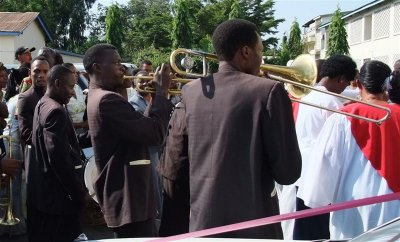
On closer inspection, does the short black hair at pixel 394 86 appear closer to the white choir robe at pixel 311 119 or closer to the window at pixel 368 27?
the white choir robe at pixel 311 119

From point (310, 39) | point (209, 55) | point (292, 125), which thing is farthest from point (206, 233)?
point (310, 39)

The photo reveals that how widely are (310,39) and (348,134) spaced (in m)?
50.1

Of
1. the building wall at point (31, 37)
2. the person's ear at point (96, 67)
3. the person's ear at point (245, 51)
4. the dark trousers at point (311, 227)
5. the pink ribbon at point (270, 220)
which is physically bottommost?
the dark trousers at point (311, 227)

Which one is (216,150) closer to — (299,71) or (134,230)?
(134,230)

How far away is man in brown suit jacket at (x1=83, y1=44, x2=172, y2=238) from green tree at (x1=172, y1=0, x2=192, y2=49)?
33360 millimetres

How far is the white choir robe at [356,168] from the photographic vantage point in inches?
130

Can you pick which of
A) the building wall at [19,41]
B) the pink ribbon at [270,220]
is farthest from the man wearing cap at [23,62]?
the building wall at [19,41]

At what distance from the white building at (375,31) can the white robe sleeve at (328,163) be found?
25.0 metres

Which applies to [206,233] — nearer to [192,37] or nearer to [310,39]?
[192,37]

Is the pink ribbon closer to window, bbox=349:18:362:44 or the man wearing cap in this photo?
the man wearing cap

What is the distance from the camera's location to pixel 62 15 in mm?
49688

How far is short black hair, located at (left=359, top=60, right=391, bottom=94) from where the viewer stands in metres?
3.44

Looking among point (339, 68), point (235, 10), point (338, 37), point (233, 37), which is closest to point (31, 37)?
point (235, 10)

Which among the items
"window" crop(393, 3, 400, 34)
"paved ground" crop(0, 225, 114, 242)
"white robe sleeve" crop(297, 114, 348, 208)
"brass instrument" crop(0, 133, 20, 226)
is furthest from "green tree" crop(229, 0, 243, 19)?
"white robe sleeve" crop(297, 114, 348, 208)
